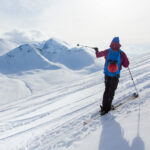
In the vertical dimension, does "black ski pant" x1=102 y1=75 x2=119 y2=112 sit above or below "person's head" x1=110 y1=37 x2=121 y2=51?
below

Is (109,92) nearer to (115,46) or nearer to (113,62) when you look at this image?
(113,62)

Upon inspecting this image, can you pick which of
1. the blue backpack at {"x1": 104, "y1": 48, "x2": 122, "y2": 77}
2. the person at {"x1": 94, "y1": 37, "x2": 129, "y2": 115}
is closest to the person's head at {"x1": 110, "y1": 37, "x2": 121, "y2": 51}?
the person at {"x1": 94, "y1": 37, "x2": 129, "y2": 115}

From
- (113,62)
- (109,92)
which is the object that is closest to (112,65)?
(113,62)

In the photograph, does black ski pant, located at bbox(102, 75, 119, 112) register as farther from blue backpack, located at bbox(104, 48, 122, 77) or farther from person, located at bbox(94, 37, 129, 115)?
blue backpack, located at bbox(104, 48, 122, 77)

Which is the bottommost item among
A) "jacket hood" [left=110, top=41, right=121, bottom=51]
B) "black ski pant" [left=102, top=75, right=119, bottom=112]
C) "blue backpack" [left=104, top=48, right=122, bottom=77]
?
"black ski pant" [left=102, top=75, right=119, bottom=112]

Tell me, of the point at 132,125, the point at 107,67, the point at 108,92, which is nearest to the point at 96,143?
the point at 132,125

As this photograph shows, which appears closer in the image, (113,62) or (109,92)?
(113,62)

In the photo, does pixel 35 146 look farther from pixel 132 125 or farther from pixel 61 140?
pixel 132 125

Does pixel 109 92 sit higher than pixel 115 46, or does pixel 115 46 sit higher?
pixel 115 46

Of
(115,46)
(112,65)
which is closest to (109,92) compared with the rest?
(112,65)

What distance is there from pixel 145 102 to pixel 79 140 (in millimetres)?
2519

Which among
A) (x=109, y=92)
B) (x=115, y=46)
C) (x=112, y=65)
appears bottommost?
(x=109, y=92)

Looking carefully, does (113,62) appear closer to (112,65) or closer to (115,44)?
(112,65)

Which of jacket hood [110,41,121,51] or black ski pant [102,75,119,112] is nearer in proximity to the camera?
jacket hood [110,41,121,51]
